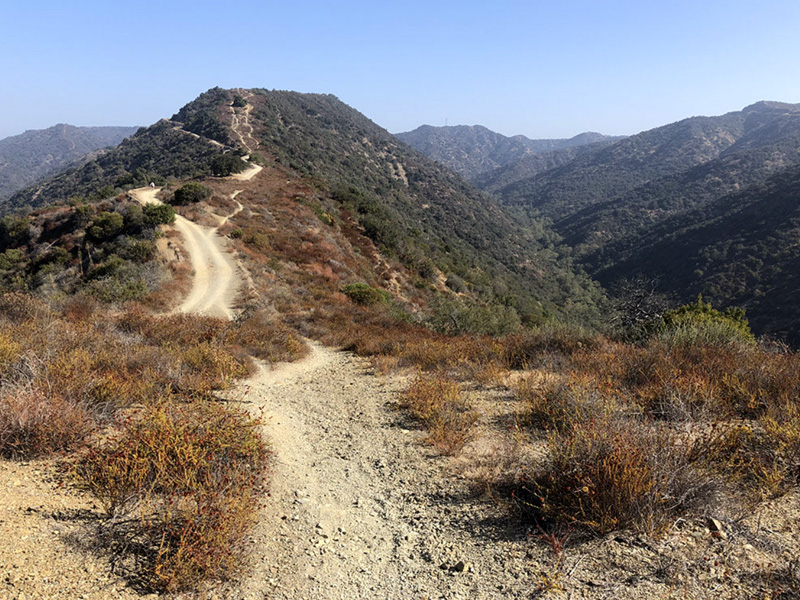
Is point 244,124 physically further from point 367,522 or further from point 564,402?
point 367,522

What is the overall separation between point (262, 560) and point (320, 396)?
4244 millimetres

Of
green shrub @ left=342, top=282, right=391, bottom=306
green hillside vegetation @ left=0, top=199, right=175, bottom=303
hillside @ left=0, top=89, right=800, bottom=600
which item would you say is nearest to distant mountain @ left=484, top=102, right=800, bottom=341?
green shrub @ left=342, top=282, right=391, bottom=306

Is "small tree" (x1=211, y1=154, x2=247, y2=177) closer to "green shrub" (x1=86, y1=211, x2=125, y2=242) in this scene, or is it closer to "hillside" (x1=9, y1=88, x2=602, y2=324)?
"hillside" (x1=9, y1=88, x2=602, y2=324)

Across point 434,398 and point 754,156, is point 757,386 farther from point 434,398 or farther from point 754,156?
point 754,156

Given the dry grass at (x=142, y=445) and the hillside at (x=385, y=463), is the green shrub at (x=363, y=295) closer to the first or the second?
the hillside at (x=385, y=463)

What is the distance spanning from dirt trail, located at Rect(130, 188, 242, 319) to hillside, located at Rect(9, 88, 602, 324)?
3.47 metres

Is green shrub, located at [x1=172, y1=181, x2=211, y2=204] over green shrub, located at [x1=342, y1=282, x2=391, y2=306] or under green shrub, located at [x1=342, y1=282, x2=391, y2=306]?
over

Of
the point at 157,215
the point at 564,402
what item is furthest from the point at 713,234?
the point at 564,402

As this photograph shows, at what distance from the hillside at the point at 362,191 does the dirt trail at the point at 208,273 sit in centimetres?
347

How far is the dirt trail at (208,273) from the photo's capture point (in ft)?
49.9

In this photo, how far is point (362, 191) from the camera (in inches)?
2253

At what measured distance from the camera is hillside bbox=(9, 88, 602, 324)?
123 ft

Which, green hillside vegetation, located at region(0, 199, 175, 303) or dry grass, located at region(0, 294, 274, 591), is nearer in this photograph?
dry grass, located at region(0, 294, 274, 591)

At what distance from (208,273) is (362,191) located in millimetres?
41016
